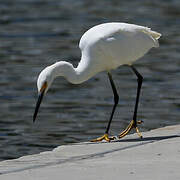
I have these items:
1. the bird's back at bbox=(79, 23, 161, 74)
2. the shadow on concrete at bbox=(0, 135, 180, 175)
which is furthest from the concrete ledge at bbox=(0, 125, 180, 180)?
the bird's back at bbox=(79, 23, 161, 74)

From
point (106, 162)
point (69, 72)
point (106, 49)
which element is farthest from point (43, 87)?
point (106, 162)

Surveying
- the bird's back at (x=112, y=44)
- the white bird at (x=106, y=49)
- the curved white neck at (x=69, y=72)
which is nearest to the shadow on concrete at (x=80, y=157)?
the white bird at (x=106, y=49)

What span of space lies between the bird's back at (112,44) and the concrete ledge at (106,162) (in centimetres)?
112

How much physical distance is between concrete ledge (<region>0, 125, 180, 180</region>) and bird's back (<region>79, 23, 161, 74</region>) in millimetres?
1116

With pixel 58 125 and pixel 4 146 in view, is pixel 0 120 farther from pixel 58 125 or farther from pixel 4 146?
pixel 4 146

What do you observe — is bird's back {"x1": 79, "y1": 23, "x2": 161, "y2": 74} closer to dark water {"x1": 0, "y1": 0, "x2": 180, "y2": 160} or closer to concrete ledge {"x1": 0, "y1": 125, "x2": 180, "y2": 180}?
concrete ledge {"x1": 0, "y1": 125, "x2": 180, "y2": 180}

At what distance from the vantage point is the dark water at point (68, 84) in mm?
11914

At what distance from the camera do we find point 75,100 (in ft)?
46.9

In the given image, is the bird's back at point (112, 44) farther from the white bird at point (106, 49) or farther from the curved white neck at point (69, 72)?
the curved white neck at point (69, 72)

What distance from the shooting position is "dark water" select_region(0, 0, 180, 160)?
469 inches

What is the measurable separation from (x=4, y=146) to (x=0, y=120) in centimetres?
199

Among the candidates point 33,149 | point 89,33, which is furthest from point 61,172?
point 33,149

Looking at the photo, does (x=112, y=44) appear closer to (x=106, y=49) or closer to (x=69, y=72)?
(x=106, y=49)

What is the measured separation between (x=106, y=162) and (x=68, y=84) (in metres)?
8.66
